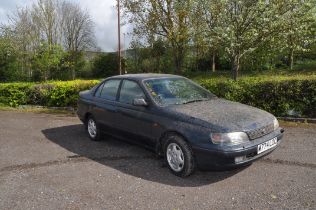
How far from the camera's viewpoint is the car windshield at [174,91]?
5270mm

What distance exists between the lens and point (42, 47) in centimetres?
2044

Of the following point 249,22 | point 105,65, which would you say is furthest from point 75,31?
point 249,22

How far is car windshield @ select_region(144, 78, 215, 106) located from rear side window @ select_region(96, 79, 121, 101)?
0.84m

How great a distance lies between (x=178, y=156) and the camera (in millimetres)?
4672

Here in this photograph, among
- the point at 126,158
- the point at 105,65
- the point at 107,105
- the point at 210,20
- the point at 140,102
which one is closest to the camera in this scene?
the point at 140,102

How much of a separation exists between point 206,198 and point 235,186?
0.55 m

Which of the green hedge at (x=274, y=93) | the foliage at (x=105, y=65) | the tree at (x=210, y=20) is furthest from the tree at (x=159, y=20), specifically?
the foliage at (x=105, y=65)

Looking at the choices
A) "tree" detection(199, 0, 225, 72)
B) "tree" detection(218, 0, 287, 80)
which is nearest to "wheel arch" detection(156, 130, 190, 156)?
"tree" detection(218, 0, 287, 80)

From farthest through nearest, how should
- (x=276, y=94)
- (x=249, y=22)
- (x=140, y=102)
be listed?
(x=249, y=22)
(x=276, y=94)
(x=140, y=102)

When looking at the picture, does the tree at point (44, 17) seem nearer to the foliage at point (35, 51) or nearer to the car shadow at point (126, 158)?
the foliage at point (35, 51)

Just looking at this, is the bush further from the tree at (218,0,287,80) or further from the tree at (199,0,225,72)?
the tree at (199,0,225,72)

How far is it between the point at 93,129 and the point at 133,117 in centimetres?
167

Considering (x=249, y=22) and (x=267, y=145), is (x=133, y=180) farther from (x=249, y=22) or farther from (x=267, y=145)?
(x=249, y=22)

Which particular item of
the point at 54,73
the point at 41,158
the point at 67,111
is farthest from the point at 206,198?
the point at 54,73
